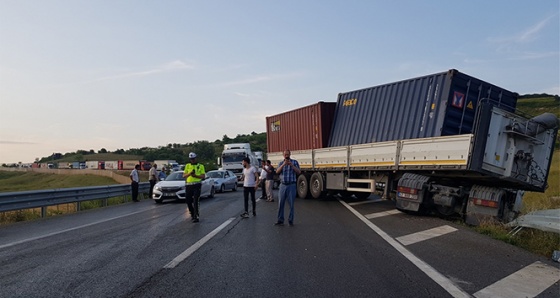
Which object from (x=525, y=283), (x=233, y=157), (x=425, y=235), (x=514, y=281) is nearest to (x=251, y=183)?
(x=425, y=235)

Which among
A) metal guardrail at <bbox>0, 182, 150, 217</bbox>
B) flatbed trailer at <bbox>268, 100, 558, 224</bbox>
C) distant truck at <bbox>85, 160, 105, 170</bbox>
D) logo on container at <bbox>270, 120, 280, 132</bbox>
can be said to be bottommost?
distant truck at <bbox>85, 160, 105, 170</bbox>

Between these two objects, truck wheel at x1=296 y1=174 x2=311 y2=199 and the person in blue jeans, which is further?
truck wheel at x1=296 y1=174 x2=311 y2=199

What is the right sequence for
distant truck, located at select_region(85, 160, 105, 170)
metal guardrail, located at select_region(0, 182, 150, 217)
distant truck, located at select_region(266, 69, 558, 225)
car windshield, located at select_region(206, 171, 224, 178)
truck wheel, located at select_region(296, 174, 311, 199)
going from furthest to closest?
distant truck, located at select_region(85, 160, 105, 170) < car windshield, located at select_region(206, 171, 224, 178) < truck wheel, located at select_region(296, 174, 311, 199) < metal guardrail, located at select_region(0, 182, 150, 217) < distant truck, located at select_region(266, 69, 558, 225)

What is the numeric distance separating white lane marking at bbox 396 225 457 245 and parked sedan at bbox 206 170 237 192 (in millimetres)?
16783

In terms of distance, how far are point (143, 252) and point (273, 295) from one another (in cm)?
318

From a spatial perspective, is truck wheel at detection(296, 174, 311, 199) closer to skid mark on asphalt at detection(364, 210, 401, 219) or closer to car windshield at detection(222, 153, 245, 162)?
skid mark on asphalt at detection(364, 210, 401, 219)

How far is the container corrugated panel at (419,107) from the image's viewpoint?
1198 cm

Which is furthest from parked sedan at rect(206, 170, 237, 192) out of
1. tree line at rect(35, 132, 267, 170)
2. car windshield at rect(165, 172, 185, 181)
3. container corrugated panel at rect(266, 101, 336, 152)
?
tree line at rect(35, 132, 267, 170)

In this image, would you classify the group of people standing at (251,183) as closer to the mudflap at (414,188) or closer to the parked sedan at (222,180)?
the mudflap at (414,188)

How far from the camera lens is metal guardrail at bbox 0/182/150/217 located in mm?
12305

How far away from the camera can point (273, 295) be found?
15.2ft

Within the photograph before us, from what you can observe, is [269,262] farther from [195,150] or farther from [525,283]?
[195,150]

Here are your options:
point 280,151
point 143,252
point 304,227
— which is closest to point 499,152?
point 304,227

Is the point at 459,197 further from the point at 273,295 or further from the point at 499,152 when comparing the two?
the point at 273,295
